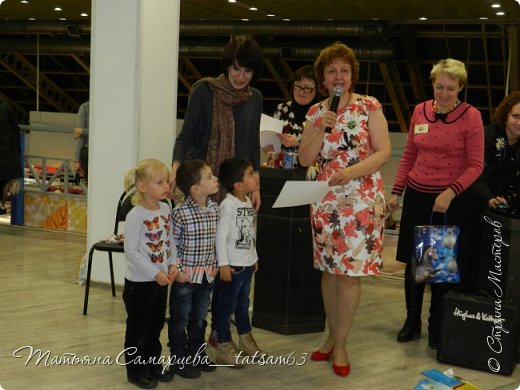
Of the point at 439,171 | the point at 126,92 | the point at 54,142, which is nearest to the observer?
the point at 439,171

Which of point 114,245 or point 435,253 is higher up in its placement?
point 435,253

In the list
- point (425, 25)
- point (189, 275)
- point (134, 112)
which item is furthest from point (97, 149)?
point (425, 25)

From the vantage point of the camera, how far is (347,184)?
333 centimetres

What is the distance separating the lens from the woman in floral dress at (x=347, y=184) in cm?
332

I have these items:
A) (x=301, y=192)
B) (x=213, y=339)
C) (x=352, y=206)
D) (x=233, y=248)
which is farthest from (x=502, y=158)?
(x=213, y=339)

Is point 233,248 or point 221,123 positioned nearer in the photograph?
point 233,248

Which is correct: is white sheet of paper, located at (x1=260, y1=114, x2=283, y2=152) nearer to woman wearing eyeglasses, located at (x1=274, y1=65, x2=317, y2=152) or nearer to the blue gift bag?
woman wearing eyeglasses, located at (x1=274, y1=65, x2=317, y2=152)

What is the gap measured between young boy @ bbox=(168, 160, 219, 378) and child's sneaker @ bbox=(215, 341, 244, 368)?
0.54 ft

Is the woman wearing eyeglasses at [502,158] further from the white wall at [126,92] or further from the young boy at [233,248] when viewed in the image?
the white wall at [126,92]

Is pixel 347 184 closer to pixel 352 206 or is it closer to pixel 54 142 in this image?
pixel 352 206

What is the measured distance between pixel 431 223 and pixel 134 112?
1938 mm

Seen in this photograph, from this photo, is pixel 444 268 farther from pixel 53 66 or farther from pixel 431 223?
pixel 53 66

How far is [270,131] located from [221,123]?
55 centimetres

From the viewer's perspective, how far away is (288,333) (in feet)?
13.1
